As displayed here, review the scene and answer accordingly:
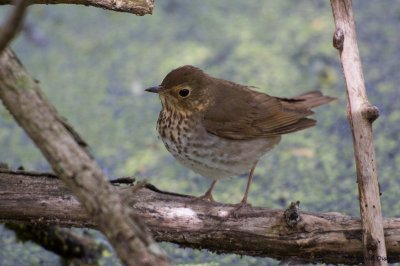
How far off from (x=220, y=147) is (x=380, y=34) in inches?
104

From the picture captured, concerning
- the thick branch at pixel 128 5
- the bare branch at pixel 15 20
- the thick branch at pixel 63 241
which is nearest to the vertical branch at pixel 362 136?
the thick branch at pixel 128 5

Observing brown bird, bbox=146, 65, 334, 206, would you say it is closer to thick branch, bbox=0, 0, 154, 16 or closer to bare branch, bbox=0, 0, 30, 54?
thick branch, bbox=0, 0, 154, 16

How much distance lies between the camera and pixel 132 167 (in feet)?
17.3

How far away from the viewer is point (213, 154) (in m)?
3.96

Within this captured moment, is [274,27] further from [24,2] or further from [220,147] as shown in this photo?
[24,2]

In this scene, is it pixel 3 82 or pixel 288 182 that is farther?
pixel 288 182

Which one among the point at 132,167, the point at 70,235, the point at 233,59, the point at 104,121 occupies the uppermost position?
the point at 233,59

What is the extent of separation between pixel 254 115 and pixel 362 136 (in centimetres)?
99

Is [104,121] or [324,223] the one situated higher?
[104,121]

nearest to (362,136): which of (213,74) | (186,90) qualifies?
(186,90)

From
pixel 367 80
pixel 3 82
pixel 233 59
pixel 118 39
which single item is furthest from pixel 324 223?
Result: pixel 118 39

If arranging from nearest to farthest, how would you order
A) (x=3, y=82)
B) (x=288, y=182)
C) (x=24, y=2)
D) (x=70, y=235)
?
(x=24, y=2), (x=3, y=82), (x=70, y=235), (x=288, y=182)

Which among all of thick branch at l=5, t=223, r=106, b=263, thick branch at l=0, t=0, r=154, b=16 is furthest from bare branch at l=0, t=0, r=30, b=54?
thick branch at l=5, t=223, r=106, b=263

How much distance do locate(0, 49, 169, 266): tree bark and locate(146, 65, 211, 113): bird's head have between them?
1.73m
